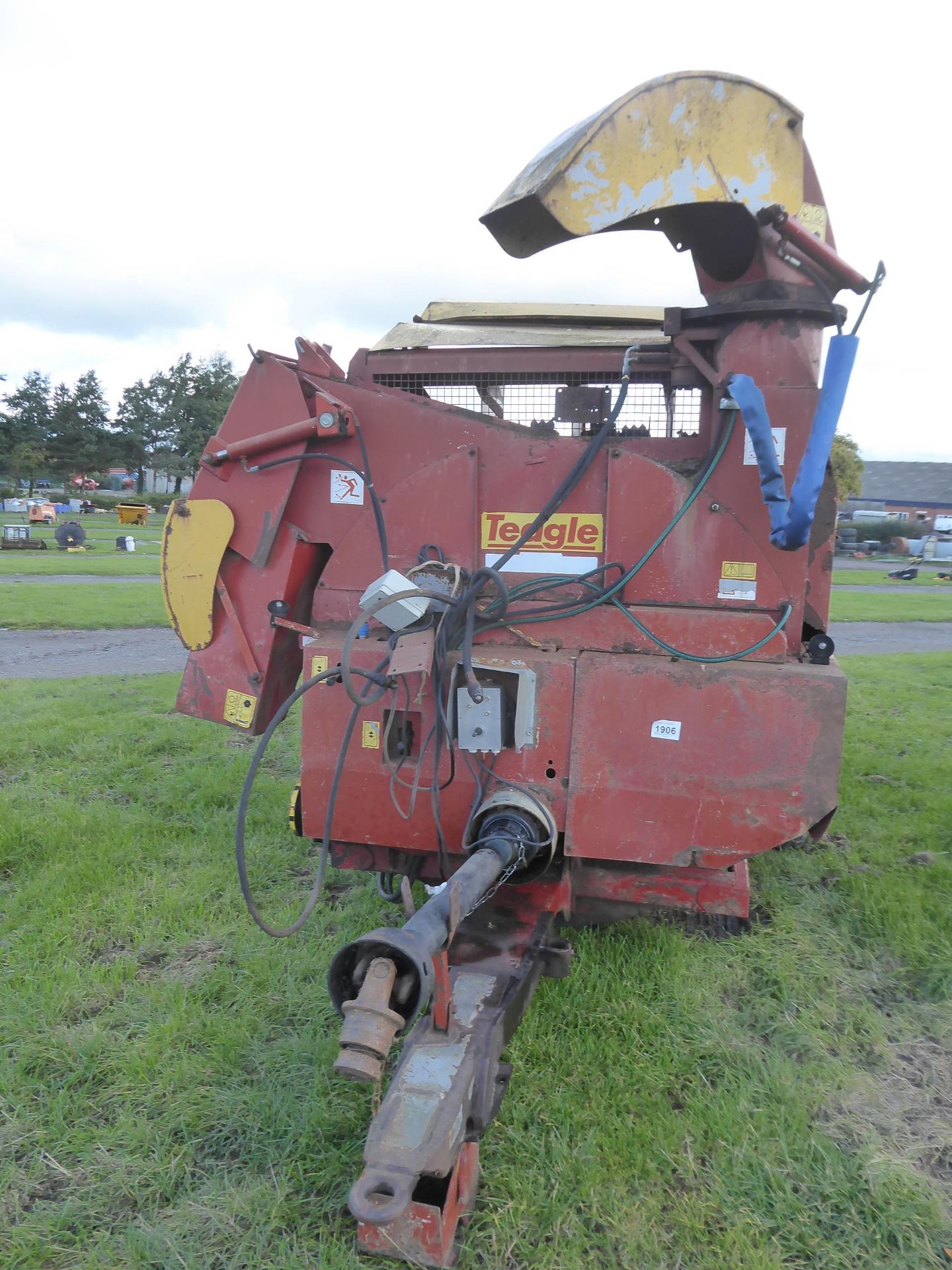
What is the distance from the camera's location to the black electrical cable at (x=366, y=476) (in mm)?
2994

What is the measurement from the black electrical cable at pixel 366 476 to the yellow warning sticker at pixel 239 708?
76 centimetres

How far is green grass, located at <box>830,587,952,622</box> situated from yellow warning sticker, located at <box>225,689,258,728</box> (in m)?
10.7

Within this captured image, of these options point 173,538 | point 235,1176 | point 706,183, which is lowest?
point 235,1176

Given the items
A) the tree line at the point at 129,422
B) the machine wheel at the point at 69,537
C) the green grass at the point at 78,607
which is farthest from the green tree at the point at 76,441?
the green grass at the point at 78,607

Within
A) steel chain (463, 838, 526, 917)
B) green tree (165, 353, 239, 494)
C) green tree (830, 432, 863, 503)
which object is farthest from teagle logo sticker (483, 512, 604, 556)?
green tree (165, 353, 239, 494)

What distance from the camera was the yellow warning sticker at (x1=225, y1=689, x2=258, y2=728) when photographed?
3246mm

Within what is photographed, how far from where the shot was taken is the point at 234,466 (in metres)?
3.15

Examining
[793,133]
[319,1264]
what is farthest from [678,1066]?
[793,133]

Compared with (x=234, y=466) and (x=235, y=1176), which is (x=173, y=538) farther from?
(x=235, y=1176)

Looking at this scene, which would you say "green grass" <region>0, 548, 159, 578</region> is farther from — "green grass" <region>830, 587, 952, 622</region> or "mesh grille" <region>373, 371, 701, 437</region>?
"mesh grille" <region>373, 371, 701, 437</region>

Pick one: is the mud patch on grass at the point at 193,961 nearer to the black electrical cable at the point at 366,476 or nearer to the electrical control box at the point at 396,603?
the electrical control box at the point at 396,603

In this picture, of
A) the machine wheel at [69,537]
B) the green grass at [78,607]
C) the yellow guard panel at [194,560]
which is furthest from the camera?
the machine wheel at [69,537]

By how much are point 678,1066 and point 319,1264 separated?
1.13m

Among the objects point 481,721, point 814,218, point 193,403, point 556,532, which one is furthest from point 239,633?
point 193,403
